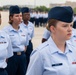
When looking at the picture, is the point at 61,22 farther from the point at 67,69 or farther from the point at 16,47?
the point at 16,47

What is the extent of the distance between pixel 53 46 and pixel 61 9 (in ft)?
1.22

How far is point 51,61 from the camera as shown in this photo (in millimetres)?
2982

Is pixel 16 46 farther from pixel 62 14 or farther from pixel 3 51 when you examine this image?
pixel 62 14

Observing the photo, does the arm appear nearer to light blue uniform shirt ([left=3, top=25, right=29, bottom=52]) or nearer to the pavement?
light blue uniform shirt ([left=3, top=25, right=29, bottom=52])

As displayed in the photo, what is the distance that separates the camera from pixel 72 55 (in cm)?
310

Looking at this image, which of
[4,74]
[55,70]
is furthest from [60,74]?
[4,74]

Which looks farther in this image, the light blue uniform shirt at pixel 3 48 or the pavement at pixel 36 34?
the pavement at pixel 36 34

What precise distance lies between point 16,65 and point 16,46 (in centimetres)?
38

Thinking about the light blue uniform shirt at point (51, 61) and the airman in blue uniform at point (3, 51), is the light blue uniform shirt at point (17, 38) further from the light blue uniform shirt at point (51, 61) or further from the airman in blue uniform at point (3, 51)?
the light blue uniform shirt at point (51, 61)

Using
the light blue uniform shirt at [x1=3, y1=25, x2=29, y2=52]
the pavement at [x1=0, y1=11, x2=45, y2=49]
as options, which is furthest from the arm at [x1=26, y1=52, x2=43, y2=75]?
the pavement at [x1=0, y1=11, x2=45, y2=49]

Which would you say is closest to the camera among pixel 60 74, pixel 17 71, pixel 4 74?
pixel 60 74

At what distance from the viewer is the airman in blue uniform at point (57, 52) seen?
9.73 ft

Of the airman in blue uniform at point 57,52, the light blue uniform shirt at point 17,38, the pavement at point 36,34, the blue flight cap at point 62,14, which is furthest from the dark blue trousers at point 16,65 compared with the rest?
the pavement at point 36,34

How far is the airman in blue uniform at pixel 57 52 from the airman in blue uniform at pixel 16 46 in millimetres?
2805
